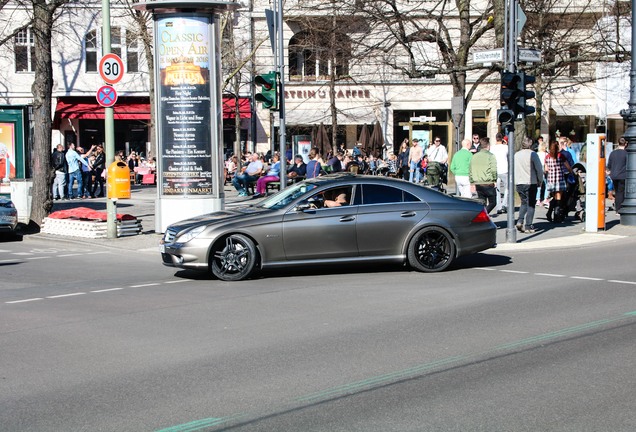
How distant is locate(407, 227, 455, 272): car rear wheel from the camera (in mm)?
12945

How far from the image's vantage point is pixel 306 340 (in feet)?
27.9

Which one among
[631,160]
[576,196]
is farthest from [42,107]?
[631,160]

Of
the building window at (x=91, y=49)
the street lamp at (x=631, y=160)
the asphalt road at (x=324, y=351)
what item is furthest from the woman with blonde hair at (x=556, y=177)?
the building window at (x=91, y=49)

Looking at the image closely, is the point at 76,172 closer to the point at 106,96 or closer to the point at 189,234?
the point at 106,96

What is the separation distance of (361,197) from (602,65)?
26.2 m

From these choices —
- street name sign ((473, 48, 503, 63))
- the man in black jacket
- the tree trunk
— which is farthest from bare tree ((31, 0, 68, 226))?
the man in black jacket

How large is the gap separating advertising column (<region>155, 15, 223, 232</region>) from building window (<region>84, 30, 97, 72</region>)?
80.5ft

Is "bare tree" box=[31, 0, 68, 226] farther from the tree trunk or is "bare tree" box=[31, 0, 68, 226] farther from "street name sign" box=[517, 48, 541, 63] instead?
"street name sign" box=[517, 48, 541, 63]

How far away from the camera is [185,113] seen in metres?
17.9

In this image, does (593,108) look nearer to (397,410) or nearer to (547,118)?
(547,118)

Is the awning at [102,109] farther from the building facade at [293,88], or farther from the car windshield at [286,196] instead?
the car windshield at [286,196]

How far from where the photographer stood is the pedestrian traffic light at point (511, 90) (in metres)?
16.4

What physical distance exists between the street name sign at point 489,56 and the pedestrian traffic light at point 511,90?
14.2 inches

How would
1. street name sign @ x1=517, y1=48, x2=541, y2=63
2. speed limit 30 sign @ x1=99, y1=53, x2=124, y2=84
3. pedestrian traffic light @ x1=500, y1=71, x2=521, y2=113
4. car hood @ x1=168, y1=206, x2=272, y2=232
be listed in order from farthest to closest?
speed limit 30 sign @ x1=99, y1=53, x2=124, y2=84
street name sign @ x1=517, y1=48, x2=541, y2=63
pedestrian traffic light @ x1=500, y1=71, x2=521, y2=113
car hood @ x1=168, y1=206, x2=272, y2=232
